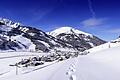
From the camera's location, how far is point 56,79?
11.8m

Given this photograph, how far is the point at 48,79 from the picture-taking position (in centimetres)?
1192

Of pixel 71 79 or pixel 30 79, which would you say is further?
pixel 30 79

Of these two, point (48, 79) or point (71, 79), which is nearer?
point (71, 79)

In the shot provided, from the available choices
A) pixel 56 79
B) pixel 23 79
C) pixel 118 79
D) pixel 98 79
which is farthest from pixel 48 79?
pixel 118 79

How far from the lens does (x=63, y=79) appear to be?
37.4 feet

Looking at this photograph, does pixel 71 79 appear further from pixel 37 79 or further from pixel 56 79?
pixel 37 79

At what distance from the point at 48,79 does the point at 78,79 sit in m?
1.48

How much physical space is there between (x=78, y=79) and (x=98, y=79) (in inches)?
40.5

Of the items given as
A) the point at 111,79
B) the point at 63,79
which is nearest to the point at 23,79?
the point at 63,79

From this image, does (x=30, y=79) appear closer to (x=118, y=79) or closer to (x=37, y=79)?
(x=37, y=79)

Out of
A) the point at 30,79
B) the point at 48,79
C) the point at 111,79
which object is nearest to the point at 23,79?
the point at 30,79

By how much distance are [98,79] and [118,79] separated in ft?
2.92

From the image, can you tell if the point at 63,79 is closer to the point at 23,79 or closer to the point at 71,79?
the point at 71,79

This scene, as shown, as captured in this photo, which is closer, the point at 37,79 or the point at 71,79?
the point at 71,79
